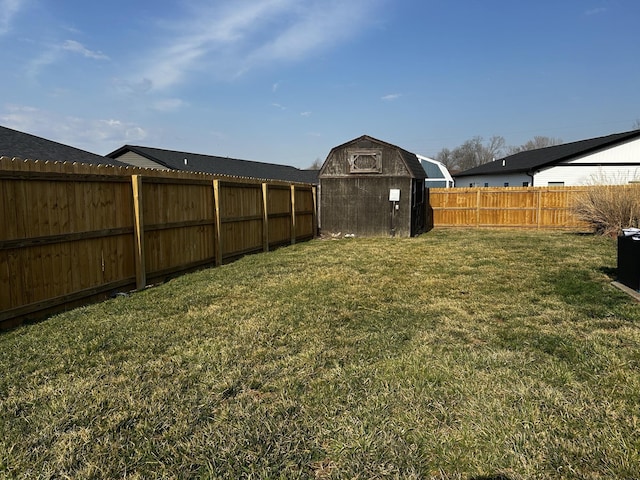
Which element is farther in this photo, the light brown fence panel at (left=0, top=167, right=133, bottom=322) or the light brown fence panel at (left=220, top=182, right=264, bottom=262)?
the light brown fence panel at (left=220, top=182, right=264, bottom=262)

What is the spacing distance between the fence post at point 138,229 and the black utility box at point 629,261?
732 centimetres

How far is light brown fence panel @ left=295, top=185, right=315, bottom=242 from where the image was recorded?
13.1 m

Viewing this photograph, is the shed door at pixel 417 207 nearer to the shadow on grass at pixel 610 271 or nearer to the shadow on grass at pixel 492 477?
the shadow on grass at pixel 610 271

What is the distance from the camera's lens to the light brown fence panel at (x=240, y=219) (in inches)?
346

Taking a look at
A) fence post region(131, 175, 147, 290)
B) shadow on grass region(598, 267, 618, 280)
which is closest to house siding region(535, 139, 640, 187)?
shadow on grass region(598, 267, 618, 280)

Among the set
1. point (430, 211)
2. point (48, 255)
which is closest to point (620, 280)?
point (48, 255)

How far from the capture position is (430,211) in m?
18.8

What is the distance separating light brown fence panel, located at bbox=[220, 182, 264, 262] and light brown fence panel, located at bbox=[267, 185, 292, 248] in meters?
0.67

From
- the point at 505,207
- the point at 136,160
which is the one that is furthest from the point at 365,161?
the point at 136,160

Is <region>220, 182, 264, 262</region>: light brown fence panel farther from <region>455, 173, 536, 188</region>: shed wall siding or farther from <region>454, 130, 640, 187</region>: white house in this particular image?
<region>455, 173, 536, 188</region>: shed wall siding

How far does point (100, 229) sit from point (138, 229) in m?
0.66

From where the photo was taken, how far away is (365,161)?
14.8 m

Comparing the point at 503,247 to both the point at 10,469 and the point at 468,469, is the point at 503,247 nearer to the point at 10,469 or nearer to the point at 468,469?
the point at 468,469

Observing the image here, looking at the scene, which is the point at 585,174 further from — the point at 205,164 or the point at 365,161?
the point at 205,164
